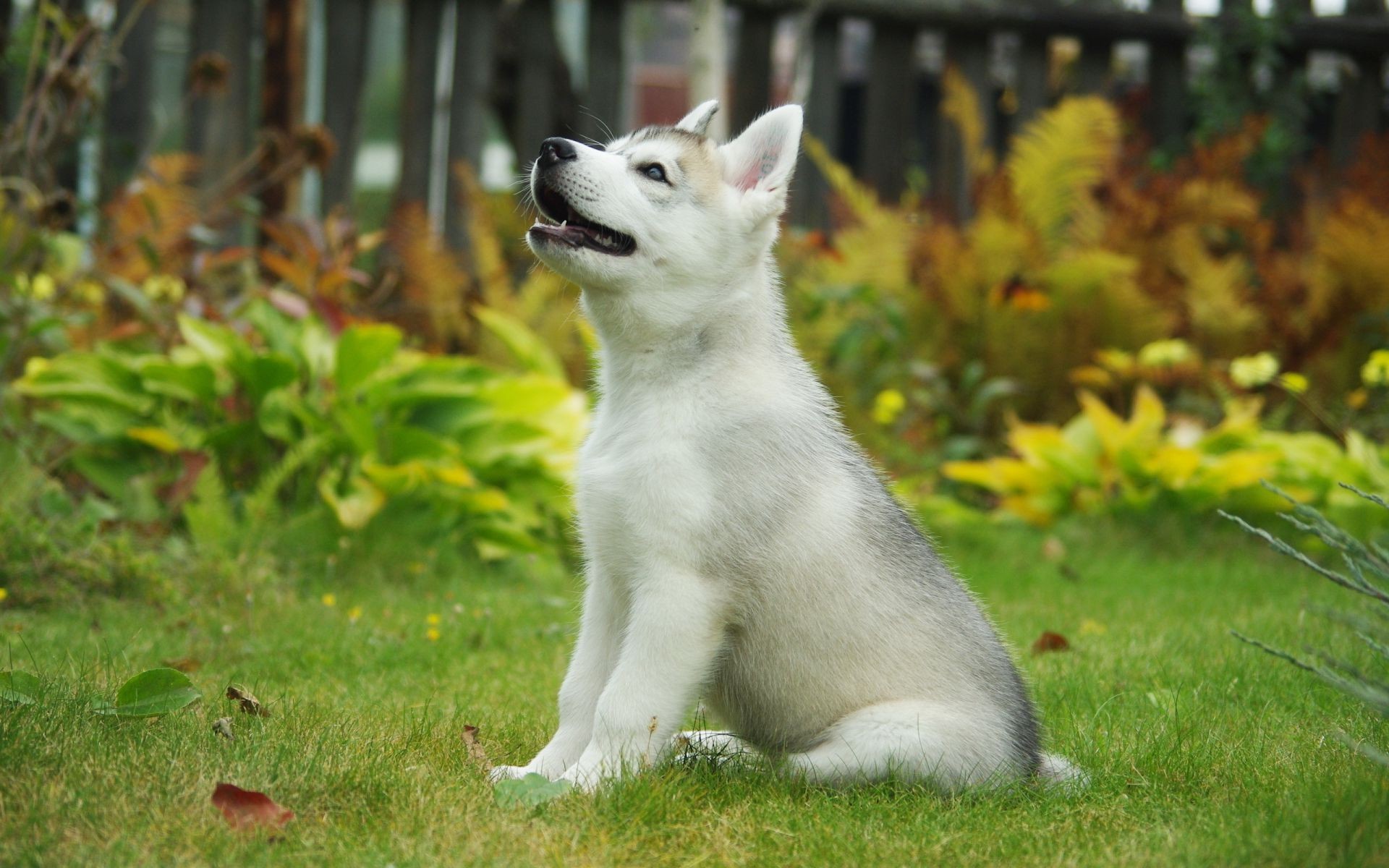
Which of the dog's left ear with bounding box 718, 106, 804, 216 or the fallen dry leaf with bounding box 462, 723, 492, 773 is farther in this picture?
the dog's left ear with bounding box 718, 106, 804, 216

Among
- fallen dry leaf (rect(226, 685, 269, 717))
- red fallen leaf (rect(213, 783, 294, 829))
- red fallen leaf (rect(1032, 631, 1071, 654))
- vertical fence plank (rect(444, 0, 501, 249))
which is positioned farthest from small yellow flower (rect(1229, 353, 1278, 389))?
red fallen leaf (rect(213, 783, 294, 829))

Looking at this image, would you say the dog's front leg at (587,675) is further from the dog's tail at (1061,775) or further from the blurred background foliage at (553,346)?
the blurred background foliage at (553,346)

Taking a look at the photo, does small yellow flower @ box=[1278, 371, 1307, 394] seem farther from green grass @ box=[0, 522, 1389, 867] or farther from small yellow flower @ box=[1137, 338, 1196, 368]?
green grass @ box=[0, 522, 1389, 867]

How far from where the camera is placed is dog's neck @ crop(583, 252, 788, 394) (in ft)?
11.2

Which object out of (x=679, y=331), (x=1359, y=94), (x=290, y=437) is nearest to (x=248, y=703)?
(x=679, y=331)

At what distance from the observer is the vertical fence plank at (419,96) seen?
798cm

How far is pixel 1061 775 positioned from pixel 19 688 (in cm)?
255

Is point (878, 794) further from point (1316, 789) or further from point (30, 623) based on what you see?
point (30, 623)

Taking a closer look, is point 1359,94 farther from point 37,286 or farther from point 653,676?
point 37,286

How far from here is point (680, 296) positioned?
343 cm

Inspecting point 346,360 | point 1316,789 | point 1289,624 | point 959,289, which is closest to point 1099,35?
point 959,289

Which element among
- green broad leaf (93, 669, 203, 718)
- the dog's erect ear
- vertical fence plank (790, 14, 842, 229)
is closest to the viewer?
green broad leaf (93, 669, 203, 718)

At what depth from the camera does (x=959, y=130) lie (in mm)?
9000

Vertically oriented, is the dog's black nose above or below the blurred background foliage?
above
